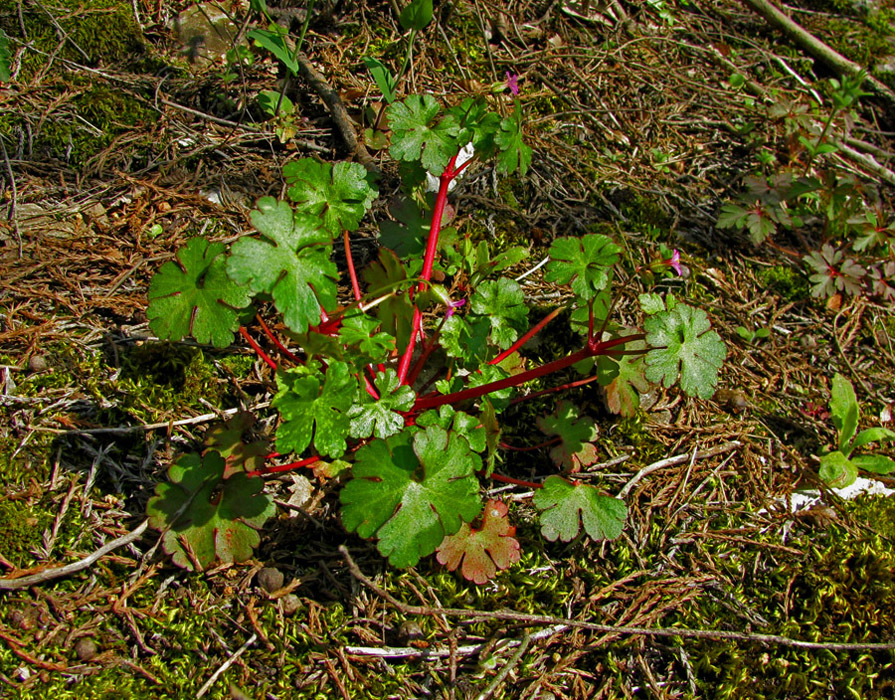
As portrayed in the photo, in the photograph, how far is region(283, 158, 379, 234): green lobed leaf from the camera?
2166 millimetres

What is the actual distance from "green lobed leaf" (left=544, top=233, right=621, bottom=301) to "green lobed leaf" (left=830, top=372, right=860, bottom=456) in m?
1.27

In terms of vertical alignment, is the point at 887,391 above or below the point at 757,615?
above

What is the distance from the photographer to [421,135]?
2217 mm

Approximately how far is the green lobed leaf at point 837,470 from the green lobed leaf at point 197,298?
7.86 ft

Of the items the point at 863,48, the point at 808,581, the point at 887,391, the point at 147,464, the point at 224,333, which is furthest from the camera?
the point at 863,48

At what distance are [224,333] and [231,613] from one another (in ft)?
2.89

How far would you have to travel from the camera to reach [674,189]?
342 centimetres

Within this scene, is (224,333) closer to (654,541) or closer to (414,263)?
(414,263)

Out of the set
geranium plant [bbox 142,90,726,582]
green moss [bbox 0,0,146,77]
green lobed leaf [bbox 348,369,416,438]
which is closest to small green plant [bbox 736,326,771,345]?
geranium plant [bbox 142,90,726,582]

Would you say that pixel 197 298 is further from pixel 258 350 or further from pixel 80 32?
pixel 80 32

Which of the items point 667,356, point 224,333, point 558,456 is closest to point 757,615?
point 558,456

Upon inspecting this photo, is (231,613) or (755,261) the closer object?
(231,613)

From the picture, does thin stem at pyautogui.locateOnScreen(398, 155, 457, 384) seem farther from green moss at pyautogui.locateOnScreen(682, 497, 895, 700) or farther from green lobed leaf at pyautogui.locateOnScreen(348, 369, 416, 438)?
green moss at pyautogui.locateOnScreen(682, 497, 895, 700)

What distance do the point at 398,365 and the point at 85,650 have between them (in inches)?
51.2
